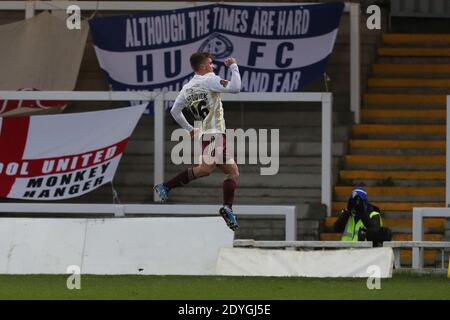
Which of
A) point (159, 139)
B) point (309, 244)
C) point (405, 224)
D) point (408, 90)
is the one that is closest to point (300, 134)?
point (408, 90)

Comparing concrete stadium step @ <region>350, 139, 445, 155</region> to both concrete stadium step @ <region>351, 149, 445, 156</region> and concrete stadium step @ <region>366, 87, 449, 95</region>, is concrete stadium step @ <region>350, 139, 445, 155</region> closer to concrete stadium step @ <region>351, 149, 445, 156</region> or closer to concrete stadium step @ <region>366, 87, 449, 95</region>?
concrete stadium step @ <region>351, 149, 445, 156</region>

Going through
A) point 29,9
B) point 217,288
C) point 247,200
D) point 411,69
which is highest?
point 29,9

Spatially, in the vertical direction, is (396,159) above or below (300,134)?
below

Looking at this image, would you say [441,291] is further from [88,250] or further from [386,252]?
[88,250]

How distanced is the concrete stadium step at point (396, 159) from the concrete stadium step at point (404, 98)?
4.61ft

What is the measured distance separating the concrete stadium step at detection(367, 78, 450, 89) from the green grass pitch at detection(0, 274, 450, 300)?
7.82m

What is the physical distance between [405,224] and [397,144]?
2.03m

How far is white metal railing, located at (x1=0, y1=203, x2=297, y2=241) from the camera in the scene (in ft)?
72.5

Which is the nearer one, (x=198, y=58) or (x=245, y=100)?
(x=198, y=58)

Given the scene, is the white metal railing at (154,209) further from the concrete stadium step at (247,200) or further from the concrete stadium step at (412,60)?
the concrete stadium step at (412,60)

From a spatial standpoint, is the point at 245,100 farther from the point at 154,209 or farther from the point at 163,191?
the point at 163,191

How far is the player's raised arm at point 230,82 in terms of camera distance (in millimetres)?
18125

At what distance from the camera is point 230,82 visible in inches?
721

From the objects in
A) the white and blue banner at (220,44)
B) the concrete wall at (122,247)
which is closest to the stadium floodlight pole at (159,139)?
the white and blue banner at (220,44)
